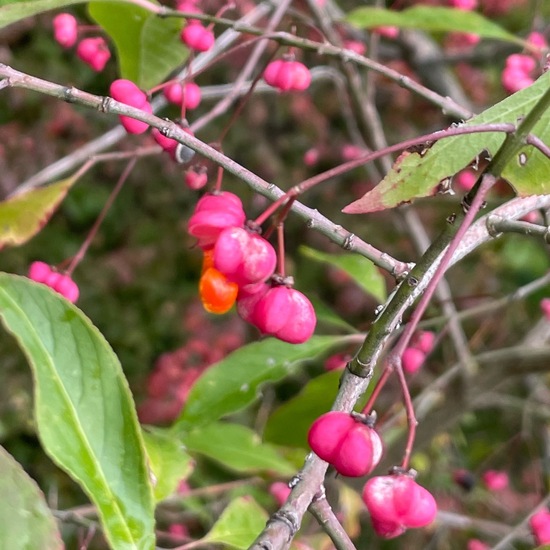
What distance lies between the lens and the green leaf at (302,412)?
1180 mm

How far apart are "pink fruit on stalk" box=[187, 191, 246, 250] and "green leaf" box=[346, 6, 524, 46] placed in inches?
26.5

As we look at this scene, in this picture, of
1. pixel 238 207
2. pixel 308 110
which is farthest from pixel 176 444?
pixel 308 110

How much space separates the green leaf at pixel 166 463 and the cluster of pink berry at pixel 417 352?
18.9 inches

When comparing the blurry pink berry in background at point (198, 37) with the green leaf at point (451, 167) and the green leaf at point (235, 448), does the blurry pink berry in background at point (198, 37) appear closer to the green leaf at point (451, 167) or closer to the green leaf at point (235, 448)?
the green leaf at point (451, 167)

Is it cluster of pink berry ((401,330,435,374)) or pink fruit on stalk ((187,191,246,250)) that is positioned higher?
pink fruit on stalk ((187,191,246,250))

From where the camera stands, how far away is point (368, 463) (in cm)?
53

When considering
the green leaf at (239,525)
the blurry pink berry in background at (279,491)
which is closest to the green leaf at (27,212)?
the green leaf at (239,525)

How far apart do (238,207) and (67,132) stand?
1.64m

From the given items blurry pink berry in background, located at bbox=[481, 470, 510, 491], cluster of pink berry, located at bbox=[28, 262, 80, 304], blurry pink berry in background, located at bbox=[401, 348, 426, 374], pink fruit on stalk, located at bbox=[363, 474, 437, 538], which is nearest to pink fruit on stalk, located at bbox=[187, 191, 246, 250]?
pink fruit on stalk, located at bbox=[363, 474, 437, 538]

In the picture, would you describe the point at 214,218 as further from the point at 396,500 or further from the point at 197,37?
the point at 197,37

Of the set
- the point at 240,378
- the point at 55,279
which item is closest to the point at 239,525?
the point at 240,378

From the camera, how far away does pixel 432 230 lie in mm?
2408

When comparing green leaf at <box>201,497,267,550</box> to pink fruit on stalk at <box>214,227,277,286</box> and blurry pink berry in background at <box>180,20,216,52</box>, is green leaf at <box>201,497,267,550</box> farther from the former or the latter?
Answer: blurry pink berry in background at <box>180,20,216,52</box>

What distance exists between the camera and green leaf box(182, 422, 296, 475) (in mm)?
1213
